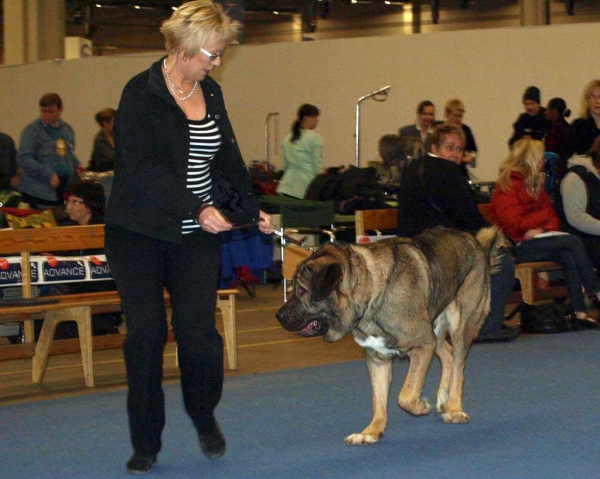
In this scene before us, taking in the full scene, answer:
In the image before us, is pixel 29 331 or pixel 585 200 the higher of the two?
pixel 585 200

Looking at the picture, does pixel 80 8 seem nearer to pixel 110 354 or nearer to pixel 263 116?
pixel 263 116

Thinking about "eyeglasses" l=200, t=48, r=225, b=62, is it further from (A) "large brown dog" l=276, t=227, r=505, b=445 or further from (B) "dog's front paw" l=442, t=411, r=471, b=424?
(B) "dog's front paw" l=442, t=411, r=471, b=424

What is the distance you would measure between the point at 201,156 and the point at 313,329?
0.87m

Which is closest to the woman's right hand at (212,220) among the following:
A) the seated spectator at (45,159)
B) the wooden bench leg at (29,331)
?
the wooden bench leg at (29,331)

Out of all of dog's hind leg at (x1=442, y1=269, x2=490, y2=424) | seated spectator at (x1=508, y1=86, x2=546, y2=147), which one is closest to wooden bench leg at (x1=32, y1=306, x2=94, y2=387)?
dog's hind leg at (x1=442, y1=269, x2=490, y2=424)

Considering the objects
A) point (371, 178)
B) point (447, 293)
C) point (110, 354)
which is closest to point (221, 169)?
point (447, 293)

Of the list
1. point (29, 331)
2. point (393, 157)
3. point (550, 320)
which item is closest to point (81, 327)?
point (29, 331)

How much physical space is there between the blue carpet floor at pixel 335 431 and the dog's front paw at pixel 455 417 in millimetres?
40

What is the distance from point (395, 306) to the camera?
161 inches

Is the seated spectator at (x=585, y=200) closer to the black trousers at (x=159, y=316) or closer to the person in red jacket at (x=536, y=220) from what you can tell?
the person in red jacket at (x=536, y=220)

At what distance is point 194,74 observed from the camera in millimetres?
3521

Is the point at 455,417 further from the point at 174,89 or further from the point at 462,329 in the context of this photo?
the point at 174,89

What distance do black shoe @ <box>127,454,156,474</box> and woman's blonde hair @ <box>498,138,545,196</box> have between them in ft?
14.4

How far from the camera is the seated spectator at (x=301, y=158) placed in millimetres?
10414
